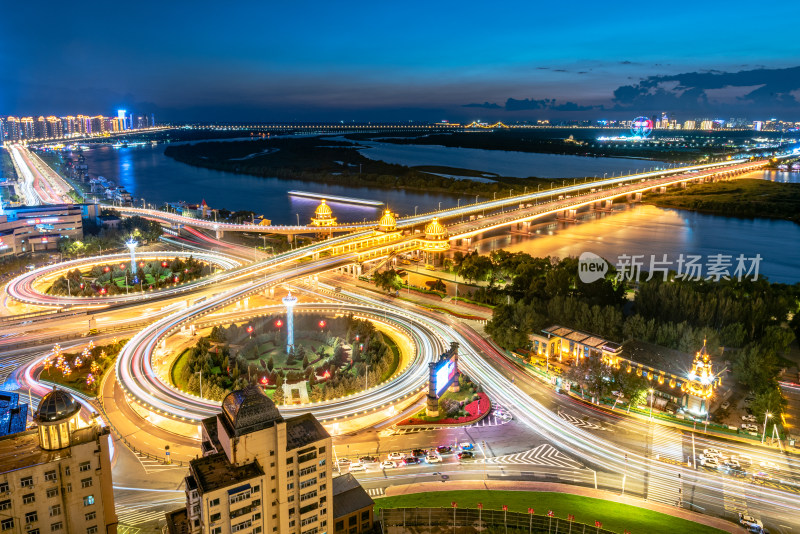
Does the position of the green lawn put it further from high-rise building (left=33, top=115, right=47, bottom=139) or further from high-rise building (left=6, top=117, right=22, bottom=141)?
high-rise building (left=33, top=115, right=47, bottom=139)

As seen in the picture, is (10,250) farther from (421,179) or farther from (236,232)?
(421,179)

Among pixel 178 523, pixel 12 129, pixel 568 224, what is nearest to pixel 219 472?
pixel 178 523

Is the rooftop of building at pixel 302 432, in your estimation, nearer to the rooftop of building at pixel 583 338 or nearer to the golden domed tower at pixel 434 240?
the rooftop of building at pixel 583 338

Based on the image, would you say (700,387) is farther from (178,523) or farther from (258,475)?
(178,523)

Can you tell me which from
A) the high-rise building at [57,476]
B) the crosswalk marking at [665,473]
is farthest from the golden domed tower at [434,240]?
the high-rise building at [57,476]

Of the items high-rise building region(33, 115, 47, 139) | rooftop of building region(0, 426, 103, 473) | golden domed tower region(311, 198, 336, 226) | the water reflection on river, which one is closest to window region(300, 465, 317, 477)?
rooftop of building region(0, 426, 103, 473)

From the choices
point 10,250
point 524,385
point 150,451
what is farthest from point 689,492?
point 10,250
